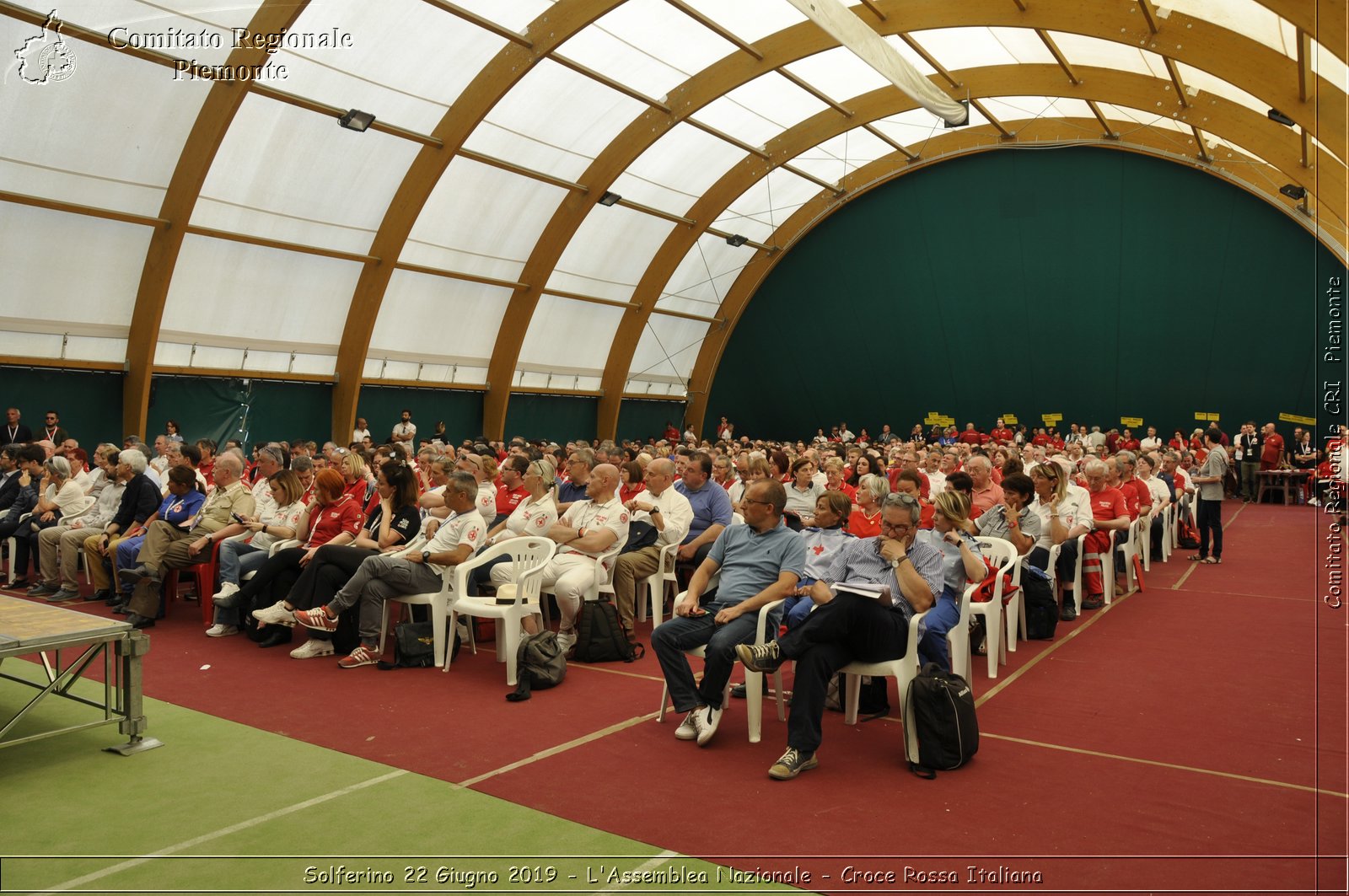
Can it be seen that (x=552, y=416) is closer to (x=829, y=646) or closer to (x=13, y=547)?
(x=13, y=547)

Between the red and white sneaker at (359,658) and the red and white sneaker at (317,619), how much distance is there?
0.21 meters

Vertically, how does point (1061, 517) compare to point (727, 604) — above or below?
above

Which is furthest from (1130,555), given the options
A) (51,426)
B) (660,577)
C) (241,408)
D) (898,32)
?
(241,408)

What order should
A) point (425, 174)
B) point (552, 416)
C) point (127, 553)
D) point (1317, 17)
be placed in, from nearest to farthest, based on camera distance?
point (127, 553) < point (1317, 17) < point (425, 174) < point (552, 416)

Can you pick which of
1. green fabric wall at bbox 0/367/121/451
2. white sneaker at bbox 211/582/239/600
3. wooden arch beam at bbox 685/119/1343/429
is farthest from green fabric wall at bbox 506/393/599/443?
white sneaker at bbox 211/582/239/600

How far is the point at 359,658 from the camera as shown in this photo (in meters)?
5.83

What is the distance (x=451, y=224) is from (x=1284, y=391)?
1606cm

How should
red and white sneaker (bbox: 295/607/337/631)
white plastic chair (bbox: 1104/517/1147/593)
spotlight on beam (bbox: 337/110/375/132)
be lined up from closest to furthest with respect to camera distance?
red and white sneaker (bbox: 295/607/337/631) → white plastic chair (bbox: 1104/517/1147/593) → spotlight on beam (bbox: 337/110/375/132)

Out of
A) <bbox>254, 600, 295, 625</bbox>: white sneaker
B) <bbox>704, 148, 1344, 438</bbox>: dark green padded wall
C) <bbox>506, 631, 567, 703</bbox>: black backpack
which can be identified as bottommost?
<bbox>506, 631, 567, 703</bbox>: black backpack

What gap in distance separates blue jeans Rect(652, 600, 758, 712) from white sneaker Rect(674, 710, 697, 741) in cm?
4

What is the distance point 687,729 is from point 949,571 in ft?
4.93

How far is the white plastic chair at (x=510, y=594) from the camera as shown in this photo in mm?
5535

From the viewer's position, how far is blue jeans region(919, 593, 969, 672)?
4617 mm

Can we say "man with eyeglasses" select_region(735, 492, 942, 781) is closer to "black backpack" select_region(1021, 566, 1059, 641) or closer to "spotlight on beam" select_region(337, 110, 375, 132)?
"black backpack" select_region(1021, 566, 1059, 641)
